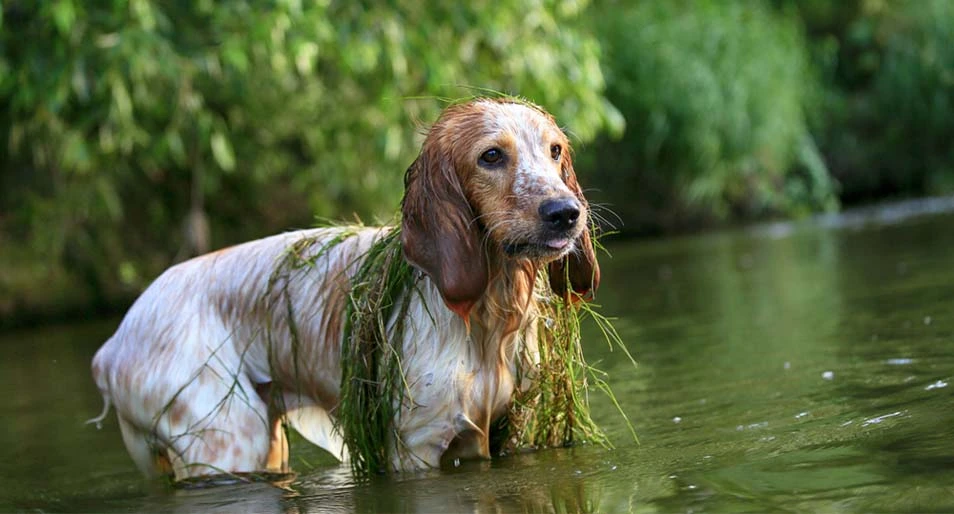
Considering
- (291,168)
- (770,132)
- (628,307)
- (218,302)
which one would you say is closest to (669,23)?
(770,132)

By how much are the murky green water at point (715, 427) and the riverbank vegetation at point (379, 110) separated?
229cm

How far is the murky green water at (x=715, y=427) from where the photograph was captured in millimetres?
3967

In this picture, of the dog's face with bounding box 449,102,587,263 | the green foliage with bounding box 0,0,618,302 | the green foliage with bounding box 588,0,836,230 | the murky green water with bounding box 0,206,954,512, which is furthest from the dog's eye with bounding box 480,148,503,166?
the green foliage with bounding box 588,0,836,230

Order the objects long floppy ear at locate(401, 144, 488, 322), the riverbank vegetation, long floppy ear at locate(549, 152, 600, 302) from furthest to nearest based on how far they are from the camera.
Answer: the riverbank vegetation → long floppy ear at locate(549, 152, 600, 302) → long floppy ear at locate(401, 144, 488, 322)

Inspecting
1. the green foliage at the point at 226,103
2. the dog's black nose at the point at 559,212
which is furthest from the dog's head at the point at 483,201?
the green foliage at the point at 226,103

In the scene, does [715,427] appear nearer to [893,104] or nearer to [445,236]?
[445,236]

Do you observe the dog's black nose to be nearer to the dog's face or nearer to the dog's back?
the dog's face

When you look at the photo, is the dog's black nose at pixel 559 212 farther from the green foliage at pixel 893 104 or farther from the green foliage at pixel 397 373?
the green foliage at pixel 893 104

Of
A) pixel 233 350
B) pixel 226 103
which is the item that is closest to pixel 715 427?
pixel 233 350

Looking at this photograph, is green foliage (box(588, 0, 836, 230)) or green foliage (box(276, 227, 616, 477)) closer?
green foliage (box(276, 227, 616, 477))

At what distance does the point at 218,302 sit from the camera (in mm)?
5566

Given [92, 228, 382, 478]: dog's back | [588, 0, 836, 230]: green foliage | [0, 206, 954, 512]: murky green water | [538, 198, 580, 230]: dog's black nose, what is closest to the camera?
[0, 206, 954, 512]: murky green water

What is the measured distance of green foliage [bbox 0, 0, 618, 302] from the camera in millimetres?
12078

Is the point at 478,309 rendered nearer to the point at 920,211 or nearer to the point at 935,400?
the point at 935,400
